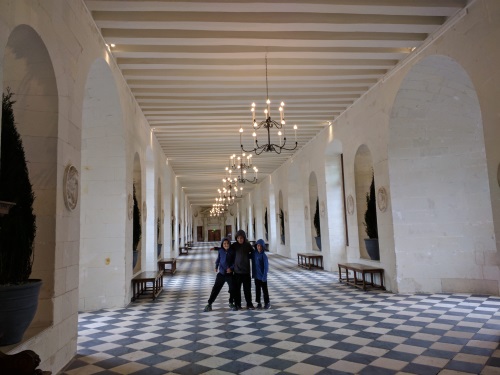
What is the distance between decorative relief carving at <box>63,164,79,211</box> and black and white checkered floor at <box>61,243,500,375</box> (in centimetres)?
167

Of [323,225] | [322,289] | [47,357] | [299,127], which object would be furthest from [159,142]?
[47,357]

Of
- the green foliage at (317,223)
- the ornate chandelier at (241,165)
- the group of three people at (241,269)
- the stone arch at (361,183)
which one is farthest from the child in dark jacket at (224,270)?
the green foliage at (317,223)

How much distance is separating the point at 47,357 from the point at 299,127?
879 cm

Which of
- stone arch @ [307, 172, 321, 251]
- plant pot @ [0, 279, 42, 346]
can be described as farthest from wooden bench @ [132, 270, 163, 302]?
stone arch @ [307, 172, 321, 251]

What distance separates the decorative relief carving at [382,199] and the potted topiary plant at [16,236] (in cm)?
644

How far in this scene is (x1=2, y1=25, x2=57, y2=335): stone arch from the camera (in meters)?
3.57

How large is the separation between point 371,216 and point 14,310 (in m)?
7.34

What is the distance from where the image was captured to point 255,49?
6.02 m

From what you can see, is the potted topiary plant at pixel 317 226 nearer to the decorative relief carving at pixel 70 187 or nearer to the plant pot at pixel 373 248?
the plant pot at pixel 373 248

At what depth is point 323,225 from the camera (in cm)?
1185

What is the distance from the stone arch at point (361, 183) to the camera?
9.41 m

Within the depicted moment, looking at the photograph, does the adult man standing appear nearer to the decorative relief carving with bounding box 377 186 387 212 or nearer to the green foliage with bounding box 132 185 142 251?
the green foliage with bounding box 132 185 142 251

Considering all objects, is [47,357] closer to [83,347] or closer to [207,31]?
[83,347]

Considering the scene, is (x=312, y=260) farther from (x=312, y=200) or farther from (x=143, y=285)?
(x=143, y=285)
